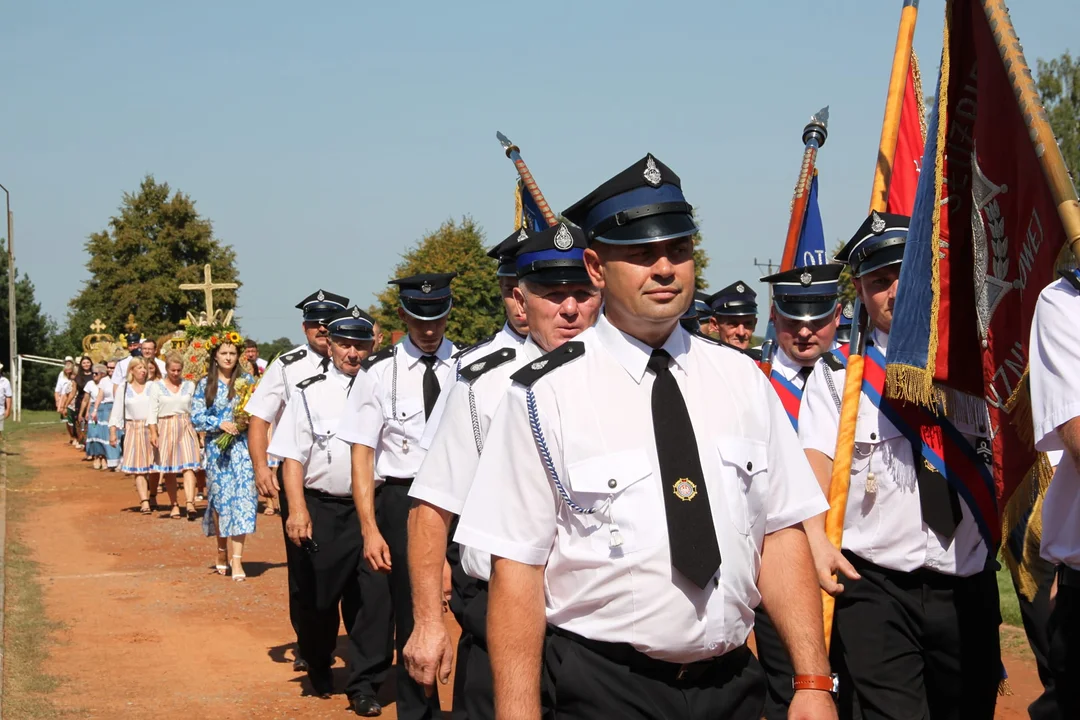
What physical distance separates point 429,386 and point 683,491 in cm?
471

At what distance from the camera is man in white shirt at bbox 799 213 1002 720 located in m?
5.69

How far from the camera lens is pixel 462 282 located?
116 feet

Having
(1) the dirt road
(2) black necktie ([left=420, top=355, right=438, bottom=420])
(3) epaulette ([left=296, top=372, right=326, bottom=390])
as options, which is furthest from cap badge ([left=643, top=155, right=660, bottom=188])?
(3) epaulette ([left=296, top=372, right=326, bottom=390])

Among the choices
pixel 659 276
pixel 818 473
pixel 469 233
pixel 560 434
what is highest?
pixel 469 233

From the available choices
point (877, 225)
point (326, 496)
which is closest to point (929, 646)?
point (877, 225)

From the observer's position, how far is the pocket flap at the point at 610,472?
3.56 metres

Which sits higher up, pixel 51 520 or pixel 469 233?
pixel 469 233

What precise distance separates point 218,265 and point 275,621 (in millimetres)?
59625

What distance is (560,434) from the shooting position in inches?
143

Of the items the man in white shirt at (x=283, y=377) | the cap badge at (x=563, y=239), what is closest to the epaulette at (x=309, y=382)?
the man in white shirt at (x=283, y=377)

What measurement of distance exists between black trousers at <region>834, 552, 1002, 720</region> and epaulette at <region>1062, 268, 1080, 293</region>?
6.30 feet

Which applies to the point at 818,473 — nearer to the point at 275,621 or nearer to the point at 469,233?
the point at 275,621

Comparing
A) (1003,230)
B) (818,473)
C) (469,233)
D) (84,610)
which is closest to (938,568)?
(818,473)

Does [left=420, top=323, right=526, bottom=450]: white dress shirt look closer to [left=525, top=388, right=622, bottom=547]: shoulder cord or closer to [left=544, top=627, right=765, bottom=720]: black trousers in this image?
[left=525, top=388, right=622, bottom=547]: shoulder cord
